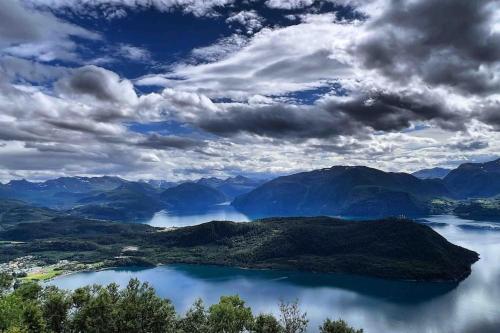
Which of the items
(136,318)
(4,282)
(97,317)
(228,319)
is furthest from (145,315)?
(4,282)

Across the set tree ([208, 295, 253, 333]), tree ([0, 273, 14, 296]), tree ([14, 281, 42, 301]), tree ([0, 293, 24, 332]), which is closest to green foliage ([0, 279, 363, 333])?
tree ([208, 295, 253, 333])

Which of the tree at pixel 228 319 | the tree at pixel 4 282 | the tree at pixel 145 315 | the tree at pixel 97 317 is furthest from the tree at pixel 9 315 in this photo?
the tree at pixel 228 319

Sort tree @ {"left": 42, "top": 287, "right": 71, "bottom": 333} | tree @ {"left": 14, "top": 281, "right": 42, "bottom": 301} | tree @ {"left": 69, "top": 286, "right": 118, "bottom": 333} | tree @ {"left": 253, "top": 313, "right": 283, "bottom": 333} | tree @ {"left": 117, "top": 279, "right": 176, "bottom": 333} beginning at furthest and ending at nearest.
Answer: tree @ {"left": 14, "top": 281, "right": 42, "bottom": 301} < tree @ {"left": 42, "top": 287, "right": 71, "bottom": 333} < tree @ {"left": 253, "top": 313, "right": 283, "bottom": 333} < tree @ {"left": 117, "top": 279, "right": 176, "bottom": 333} < tree @ {"left": 69, "top": 286, "right": 118, "bottom": 333}

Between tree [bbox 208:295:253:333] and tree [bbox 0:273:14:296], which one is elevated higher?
tree [bbox 0:273:14:296]

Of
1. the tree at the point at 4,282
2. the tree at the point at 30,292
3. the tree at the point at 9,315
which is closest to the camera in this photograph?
the tree at the point at 9,315

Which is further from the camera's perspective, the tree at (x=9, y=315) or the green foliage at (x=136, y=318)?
the green foliage at (x=136, y=318)

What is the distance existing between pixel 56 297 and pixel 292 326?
5701 centimetres

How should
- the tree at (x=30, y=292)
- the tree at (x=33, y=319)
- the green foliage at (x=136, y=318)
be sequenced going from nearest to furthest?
the tree at (x=33, y=319) < the green foliage at (x=136, y=318) < the tree at (x=30, y=292)

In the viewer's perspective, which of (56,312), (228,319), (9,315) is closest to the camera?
(9,315)

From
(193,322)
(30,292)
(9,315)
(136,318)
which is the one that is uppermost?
(30,292)

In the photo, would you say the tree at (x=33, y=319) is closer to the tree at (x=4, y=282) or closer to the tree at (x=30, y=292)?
the tree at (x=30, y=292)

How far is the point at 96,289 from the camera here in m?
109

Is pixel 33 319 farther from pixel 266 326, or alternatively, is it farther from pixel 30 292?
pixel 266 326

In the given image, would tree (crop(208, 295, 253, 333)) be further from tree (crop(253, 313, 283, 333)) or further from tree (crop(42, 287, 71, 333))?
tree (crop(42, 287, 71, 333))
